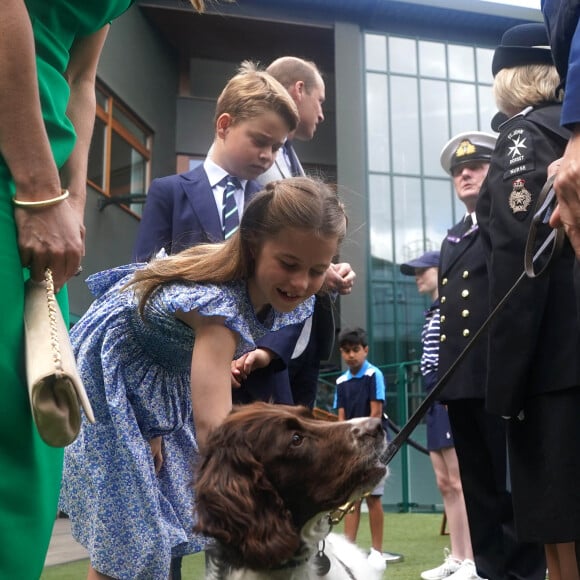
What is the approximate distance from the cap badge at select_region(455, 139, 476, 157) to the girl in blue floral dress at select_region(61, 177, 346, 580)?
2655mm

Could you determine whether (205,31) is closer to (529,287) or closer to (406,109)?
(406,109)

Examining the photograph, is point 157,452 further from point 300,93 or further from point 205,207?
point 300,93

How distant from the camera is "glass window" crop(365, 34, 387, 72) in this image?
74.0ft

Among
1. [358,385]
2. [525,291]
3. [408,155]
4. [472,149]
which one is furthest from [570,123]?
[408,155]

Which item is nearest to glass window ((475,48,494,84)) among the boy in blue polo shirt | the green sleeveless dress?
the boy in blue polo shirt

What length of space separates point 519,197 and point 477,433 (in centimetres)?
146

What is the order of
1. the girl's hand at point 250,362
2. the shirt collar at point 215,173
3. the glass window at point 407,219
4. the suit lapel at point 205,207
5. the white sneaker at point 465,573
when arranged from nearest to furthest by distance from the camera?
the girl's hand at point 250,362, the suit lapel at point 205,207, the shirt collar at point 215,173, the white sneaker at point 465,573, the glass window at point 407,219

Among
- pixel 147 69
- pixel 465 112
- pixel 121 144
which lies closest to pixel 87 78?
pixel 121 144

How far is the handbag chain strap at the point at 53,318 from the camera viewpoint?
1.60 m

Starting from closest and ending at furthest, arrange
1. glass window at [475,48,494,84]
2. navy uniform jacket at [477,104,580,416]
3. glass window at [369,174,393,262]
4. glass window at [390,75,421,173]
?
navy uniform jacket at [477,104,580,416], glass window at [369,174,393,262], glass window at [390,75,421,173], glass window at [475,48,494,84]

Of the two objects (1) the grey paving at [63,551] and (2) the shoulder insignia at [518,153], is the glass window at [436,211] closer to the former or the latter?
(1) the grey paving at [63,551]

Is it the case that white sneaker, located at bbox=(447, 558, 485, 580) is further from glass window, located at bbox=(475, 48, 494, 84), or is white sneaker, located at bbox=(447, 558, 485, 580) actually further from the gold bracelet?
glass window, located at bbox=(475, 48, 494, 84)

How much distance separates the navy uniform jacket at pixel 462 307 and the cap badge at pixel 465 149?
92cm

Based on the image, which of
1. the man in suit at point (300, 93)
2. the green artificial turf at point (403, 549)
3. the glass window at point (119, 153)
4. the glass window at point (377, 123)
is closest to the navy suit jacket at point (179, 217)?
the man in suit at point (300, 93)
